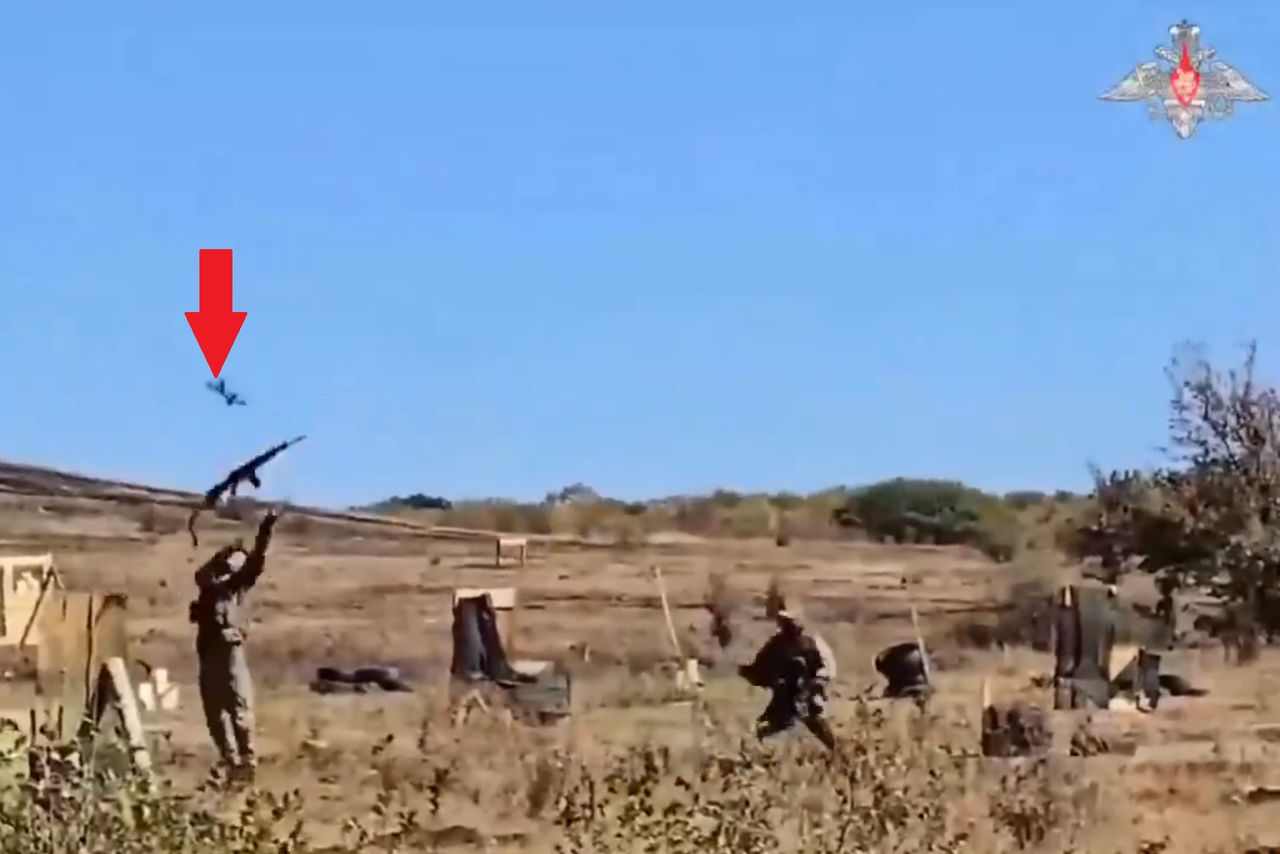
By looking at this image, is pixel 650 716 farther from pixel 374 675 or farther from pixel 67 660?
pixel 67 660

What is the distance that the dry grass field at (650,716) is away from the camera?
763cm

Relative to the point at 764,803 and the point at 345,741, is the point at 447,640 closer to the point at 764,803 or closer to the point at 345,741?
the point at 345,741

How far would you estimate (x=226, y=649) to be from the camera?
33.5 feet

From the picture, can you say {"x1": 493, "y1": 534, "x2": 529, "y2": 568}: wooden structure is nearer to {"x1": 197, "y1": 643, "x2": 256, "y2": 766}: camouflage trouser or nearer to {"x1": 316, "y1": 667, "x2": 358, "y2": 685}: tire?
{"x1": 316, "y1": 667, "x2": 358, "y2": 685}: tire

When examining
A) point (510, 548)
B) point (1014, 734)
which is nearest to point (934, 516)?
point (510, 548)

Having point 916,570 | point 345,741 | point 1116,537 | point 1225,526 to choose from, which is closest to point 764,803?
point 345,741

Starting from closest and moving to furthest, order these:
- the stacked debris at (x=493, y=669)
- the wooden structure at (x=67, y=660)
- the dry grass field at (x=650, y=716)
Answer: the dry grass field at (x=650, y=716) → the wooden structure at (x=67, y=660) → the stacked debris at (x=493, y=669)

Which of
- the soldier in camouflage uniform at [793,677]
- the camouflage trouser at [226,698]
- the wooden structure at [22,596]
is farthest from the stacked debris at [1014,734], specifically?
the wooden structure at [22,596]

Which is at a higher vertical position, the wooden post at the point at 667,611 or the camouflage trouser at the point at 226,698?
the wooden post at the point at 667,611

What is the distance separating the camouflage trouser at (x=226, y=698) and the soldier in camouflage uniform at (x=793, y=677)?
2.36 meters

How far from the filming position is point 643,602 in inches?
812

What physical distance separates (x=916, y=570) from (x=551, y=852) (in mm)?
16737

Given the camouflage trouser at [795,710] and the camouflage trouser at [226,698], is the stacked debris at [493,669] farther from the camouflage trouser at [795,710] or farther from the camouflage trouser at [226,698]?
the camouflage trouser at [226,698]

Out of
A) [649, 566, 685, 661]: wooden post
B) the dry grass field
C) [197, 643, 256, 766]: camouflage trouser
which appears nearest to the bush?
the dry grass field
